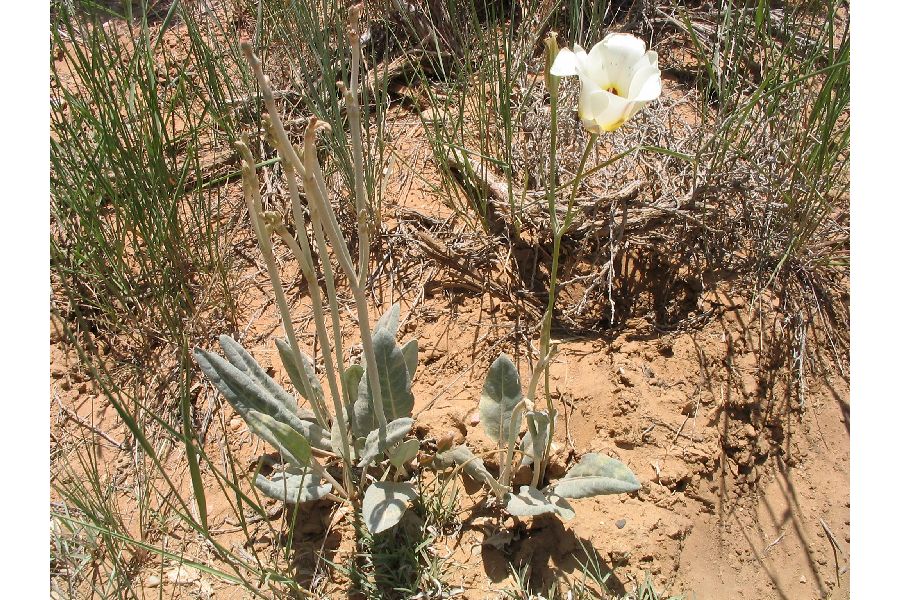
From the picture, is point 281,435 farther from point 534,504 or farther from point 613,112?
point 613,112

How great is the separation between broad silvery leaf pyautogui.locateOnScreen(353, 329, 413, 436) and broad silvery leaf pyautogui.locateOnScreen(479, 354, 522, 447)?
A: 16 centimetres

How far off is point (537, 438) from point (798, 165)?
1027mm

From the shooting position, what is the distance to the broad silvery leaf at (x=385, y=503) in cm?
125

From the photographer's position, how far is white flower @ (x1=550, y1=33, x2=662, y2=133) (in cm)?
99

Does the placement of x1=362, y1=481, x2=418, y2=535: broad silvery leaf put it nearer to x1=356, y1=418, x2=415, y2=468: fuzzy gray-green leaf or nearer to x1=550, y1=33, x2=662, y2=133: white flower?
x1=356, y1=418, x2=415, y2=468: fuzzy gray-green leaf

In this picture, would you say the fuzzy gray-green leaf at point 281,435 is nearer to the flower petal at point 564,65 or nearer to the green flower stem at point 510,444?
the green flower stem at point 510,444

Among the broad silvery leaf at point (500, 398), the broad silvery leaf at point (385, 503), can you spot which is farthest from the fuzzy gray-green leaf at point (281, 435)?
the broad silvery leaf at point (500, 398)

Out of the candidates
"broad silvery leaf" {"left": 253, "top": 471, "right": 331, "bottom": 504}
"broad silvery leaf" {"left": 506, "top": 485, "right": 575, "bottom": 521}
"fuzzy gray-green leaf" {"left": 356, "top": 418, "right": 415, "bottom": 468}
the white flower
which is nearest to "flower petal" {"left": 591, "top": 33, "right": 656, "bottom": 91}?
the white flower

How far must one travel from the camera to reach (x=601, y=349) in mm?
1746

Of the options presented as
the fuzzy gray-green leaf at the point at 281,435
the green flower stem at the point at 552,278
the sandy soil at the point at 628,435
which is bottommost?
the sandy soil at the point at 628,435

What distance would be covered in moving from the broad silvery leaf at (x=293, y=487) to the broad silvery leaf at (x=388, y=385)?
5.8 inches

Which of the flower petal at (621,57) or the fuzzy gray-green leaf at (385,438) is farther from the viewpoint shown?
the fuzzy gray-green leaf at (385,438)

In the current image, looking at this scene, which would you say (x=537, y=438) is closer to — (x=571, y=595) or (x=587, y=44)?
(x=571, y=595)

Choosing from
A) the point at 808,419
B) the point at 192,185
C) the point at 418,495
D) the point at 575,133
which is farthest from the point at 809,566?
the point at 192,185
